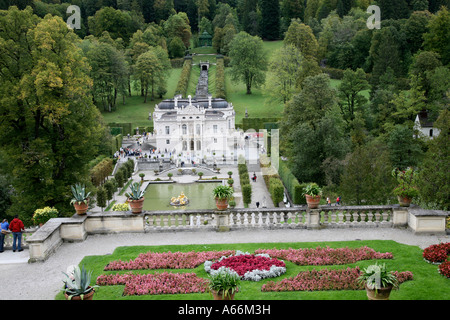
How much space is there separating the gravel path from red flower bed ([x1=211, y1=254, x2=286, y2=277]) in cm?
270

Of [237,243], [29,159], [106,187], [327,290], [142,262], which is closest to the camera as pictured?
[327,290]

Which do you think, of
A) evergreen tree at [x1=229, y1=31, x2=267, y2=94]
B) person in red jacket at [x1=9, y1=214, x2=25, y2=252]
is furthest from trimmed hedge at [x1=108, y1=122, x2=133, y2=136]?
person in red jacket at [x1=9, y1=214, x2=25, y2=252]

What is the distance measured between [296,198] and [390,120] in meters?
22.9

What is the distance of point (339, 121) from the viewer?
2119 inches

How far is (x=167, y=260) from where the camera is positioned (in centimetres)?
1652

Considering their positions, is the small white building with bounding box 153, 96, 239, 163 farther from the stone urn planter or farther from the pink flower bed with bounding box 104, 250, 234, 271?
the pink flower bed with bounding box 104, 250, 234, 271

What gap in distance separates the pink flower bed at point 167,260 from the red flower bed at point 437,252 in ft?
21.4

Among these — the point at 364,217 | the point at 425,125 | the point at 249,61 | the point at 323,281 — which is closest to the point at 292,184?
the point at 425,125

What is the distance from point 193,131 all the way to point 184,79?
35.9 metres

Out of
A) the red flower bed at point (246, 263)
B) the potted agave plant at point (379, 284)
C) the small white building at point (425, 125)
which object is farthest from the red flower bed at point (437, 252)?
the small white building at point (425, 125)

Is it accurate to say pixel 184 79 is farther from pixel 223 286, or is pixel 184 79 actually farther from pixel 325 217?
pixel 223 286

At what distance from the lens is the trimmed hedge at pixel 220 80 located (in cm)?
10031
